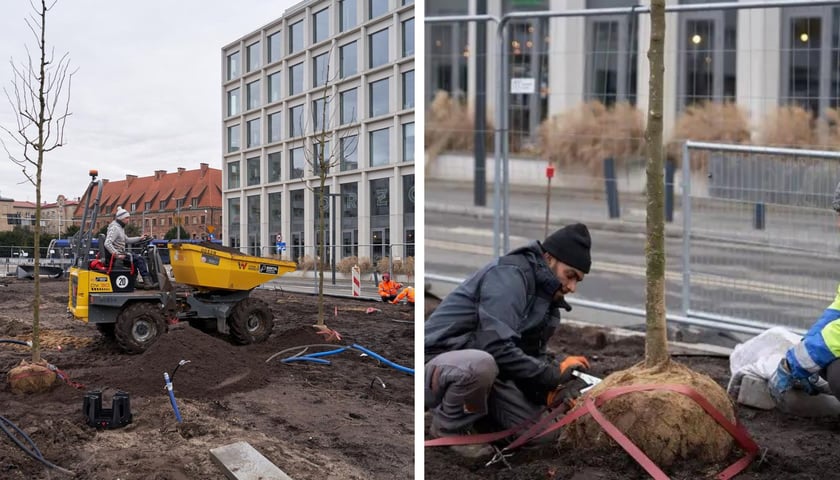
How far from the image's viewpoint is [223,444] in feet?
8.42

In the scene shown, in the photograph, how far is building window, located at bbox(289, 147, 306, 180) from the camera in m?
2.87

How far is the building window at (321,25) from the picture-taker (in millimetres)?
2805

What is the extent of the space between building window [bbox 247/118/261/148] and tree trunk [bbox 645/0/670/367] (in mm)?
1363

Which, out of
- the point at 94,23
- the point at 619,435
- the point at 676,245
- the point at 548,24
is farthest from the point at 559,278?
the point at 548,24

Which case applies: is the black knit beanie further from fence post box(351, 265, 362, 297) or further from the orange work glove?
fence post box(351, 265, 362, 297)

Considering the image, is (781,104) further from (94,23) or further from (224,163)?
(94,23)

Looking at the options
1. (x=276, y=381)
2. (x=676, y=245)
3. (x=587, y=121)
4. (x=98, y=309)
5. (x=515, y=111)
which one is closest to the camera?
(x=98, y=309)

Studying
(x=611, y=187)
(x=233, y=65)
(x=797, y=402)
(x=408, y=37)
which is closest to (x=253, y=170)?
(x=233, y=65)

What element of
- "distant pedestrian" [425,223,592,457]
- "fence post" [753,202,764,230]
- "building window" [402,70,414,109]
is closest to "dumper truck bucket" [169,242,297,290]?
"distant pedestrian" [425,223,592,457]

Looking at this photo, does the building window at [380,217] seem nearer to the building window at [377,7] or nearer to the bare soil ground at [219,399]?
the bare soil ground at [219,399]

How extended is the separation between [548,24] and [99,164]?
3365 millimetres

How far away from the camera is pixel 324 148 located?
286cm

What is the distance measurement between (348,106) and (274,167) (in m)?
0.36

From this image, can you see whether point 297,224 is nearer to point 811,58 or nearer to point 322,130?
point 322,130
